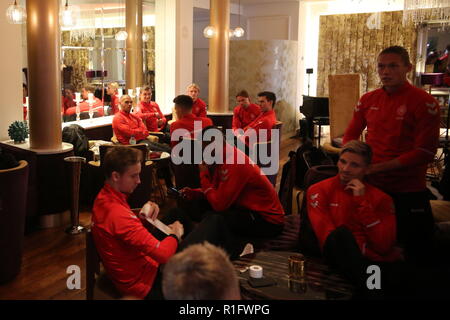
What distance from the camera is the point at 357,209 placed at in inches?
103

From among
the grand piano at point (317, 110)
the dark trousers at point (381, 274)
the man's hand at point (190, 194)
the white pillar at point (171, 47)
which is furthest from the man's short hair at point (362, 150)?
the grand piano at point (317, 110)

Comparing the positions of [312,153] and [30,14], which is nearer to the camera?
[30,14]

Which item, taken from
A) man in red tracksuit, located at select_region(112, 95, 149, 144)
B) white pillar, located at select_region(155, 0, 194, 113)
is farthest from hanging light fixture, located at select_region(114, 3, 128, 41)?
man in red tracksuit, located at select_region(112, 95, 149, 144)

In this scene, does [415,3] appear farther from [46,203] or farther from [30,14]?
[46,203]

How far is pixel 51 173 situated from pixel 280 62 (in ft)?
23.0

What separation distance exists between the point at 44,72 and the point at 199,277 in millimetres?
3977

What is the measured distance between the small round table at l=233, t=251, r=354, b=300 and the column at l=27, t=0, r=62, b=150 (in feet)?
9.68

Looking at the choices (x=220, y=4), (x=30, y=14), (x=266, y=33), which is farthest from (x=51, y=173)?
(x=266, y=33)

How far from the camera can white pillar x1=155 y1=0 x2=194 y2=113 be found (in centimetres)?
854

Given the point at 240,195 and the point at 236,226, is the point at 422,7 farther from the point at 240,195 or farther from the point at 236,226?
the point at 236,226

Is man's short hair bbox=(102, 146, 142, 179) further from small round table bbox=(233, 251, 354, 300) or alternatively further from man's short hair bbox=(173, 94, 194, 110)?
man's short hair bbox=(173, 94, 194, 110)

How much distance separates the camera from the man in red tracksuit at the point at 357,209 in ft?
8.44

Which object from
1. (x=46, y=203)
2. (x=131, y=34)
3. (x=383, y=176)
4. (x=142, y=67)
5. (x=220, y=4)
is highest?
(x=220, y=4)

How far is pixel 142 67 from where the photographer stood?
8.52 meters
